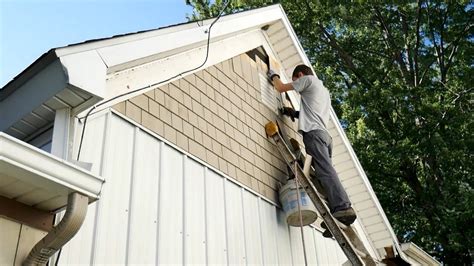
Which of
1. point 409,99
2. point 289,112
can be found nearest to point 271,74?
point 289,112

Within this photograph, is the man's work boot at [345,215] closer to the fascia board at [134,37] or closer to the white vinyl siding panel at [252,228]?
the white vinyl siding panel at [252,228]

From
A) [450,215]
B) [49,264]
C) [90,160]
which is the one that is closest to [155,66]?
[90,160]

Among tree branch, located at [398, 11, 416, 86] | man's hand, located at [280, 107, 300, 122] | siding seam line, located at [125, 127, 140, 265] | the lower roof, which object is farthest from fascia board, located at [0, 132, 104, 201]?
tree branch, located at [398, 11, 416, 86]

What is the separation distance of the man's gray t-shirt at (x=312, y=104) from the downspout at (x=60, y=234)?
3.16 m

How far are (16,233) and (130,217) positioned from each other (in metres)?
0.87

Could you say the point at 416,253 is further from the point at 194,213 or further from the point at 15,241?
the point at 15,241

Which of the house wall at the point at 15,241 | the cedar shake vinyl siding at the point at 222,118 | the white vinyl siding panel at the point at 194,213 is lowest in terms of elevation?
the house wall at the point at 15,241

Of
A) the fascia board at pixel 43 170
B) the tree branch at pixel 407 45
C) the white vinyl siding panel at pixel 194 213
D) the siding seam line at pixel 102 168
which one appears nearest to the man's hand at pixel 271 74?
the white vinyl siding panel at pixel 194 213

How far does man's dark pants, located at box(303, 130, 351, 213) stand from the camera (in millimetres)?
4555

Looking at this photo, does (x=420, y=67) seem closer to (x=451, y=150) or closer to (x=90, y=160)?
(x=451, y=150)

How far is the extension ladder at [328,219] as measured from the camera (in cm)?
436

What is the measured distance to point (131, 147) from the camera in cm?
344

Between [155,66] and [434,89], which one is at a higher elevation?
[434,89]

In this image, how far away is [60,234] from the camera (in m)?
2.29
